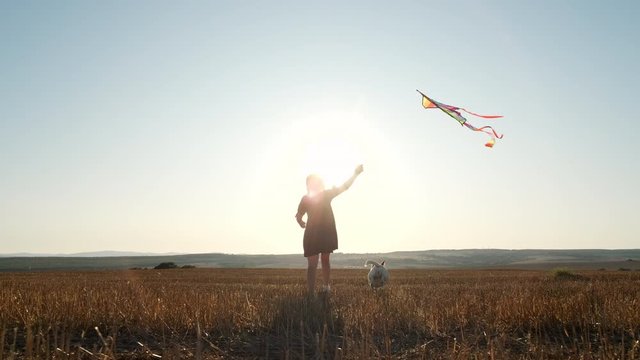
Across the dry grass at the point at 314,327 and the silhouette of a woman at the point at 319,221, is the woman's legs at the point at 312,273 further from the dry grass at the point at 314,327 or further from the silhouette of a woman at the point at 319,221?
the dry grass at the point at 314,327

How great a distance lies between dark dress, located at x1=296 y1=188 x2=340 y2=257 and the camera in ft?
26.4

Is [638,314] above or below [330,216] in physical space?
below

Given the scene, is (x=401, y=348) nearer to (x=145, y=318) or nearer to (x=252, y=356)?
(x=252, y=356)

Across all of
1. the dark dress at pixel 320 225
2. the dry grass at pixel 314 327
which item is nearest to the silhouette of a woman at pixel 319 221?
the dark dress at pixel 320 225

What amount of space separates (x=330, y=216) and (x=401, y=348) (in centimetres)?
430

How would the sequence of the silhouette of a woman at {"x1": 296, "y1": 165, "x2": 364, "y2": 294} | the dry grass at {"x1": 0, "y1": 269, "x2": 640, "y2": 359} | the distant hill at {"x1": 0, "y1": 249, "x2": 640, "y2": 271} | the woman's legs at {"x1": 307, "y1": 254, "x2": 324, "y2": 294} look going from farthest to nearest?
the distant hill at {"x1": 0, "y1": 249, "x2": 640, "y2": 271}
the silhouette of a woman at {"x1": 296, "y1": 165, "x2": 364, "y2": 294}
the woman's legs at {"x1": 307, "y1": 254, "x2": 324, "y2": 294}
the dry grass at {"x1": 0, "y1": 269, "x2": 640, "y2": 359}

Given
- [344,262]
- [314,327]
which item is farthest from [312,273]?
[344,262]

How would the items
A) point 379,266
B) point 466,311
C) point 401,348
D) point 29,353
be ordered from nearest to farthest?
point 29,353
point 401,348
point 466,311
point 379,266

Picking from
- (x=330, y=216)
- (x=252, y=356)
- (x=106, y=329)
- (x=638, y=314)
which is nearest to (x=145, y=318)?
(x=106, y=329)

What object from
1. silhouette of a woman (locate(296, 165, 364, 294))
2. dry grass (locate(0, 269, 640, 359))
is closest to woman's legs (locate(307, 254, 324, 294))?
silhouette of a woman (locate(296, 165, 364, 294))

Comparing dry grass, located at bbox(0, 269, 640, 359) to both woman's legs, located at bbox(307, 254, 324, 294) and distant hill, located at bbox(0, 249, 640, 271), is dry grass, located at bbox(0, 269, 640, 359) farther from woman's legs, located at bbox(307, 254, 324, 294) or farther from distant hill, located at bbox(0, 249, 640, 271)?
distant hill, located at bbox(0, 249, 640, 271)

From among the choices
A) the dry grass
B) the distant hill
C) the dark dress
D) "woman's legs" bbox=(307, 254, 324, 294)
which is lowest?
the distant hill

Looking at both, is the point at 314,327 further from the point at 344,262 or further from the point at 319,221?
the point at 344,262

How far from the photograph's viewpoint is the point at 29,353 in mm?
2752
